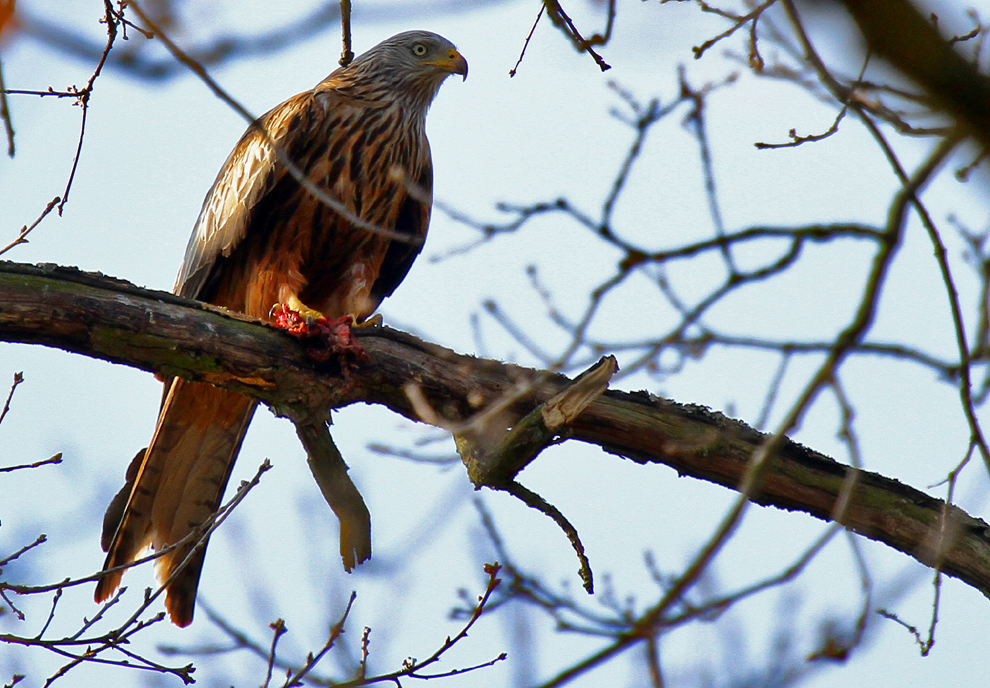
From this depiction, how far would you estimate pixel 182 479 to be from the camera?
183 inches

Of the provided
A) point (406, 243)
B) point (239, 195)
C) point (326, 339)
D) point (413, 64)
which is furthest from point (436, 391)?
point (413, 64)

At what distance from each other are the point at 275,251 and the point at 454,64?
188 centimetres

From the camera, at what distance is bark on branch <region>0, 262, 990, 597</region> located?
354 cm

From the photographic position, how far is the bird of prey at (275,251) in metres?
4.57

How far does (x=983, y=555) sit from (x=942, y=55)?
2.98m

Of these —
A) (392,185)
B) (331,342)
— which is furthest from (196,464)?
(392,185)

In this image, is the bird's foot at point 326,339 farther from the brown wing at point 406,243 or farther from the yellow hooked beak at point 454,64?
the yellow hooked beak at point 454,64

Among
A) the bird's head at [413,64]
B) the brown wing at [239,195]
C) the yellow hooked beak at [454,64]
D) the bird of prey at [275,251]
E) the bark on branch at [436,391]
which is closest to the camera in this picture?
the bark on branch at [436,391]

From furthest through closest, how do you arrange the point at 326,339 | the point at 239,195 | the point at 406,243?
the point at 406,243, the point at 239,195, the point at 326,339

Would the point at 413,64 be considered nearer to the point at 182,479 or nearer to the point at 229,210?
the point at 229,210

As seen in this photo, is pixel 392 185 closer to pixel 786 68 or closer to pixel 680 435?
pixel 680 435

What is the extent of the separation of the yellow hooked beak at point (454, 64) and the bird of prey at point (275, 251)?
0.51 meters

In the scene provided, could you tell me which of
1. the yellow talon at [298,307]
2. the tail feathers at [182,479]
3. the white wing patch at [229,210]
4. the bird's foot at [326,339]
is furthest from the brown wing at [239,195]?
the bird's foot at [326,339]

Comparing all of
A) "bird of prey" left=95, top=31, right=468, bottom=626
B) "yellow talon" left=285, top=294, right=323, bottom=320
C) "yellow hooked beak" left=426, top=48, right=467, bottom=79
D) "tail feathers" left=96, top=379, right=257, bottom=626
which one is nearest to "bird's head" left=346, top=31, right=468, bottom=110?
"yellow hooked beak" left=426, top=48, right=467, bottom=79
